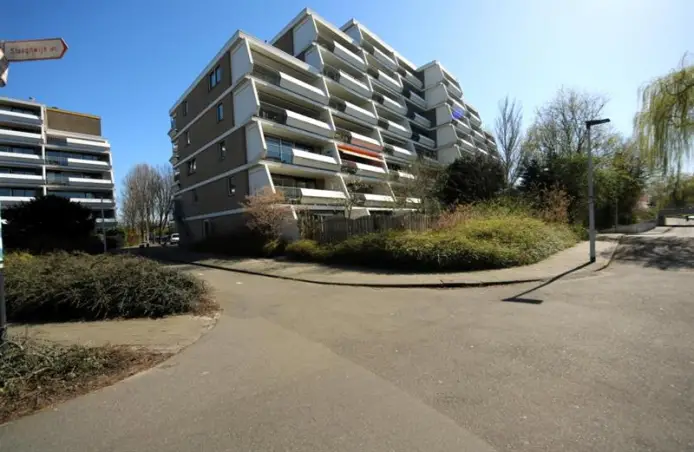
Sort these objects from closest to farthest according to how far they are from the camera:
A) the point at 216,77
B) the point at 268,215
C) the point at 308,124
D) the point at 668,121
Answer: the point at 668,121 < the point at 268,215 < the point at 308,124 < the point at 216,77

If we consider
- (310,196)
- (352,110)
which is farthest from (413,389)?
(352,110)

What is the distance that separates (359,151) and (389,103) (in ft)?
41.7

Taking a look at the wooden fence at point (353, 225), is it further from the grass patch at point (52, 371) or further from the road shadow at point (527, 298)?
the grass patch at point (52, 371)

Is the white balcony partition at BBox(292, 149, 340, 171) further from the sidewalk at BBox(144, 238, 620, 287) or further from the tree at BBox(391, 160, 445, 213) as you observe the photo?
the sidewalk at BBox(144, 238, 620, 287)

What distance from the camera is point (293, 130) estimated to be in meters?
28.5

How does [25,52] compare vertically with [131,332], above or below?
above

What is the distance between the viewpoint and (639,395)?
3.26m

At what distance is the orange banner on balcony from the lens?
33438 millimetres

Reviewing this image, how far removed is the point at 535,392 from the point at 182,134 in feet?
131

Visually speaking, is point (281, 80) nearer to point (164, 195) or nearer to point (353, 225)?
point (353, 225)

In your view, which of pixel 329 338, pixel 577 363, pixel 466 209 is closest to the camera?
pixel 577 363

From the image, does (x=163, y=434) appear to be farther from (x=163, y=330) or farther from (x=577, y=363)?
(x=577, y=363)

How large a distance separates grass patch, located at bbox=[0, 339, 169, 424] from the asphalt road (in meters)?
0.26

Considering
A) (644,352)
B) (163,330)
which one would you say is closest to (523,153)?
(644,352)
